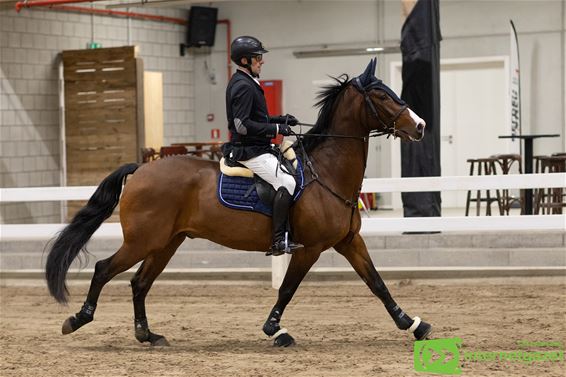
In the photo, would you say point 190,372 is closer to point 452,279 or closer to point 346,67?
point 452,279

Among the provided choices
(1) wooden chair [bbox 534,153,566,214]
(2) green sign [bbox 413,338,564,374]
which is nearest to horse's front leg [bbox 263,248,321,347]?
(2) green sign [bbox 413,338,564,374]

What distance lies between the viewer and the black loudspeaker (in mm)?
17438

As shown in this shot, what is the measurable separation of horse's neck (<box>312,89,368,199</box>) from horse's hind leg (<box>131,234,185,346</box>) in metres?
1.14

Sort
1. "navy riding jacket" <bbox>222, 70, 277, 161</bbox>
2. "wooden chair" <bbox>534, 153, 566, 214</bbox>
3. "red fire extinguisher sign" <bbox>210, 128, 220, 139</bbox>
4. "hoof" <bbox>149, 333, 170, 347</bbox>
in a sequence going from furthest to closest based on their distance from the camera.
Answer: "red fire extinguisher sign" <bbox>210, 128, 220, 139</bbox>, "wooden chair" <bbox>534, 153, 566, 214</bbox>, "hoof" <bbox>149, 333, 170, 347</bbox>, "navy riding jacket" <bbox>222, 70, 277, 161</bbox>

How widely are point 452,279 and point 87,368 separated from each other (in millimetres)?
4558

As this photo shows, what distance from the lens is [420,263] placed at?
9633mm

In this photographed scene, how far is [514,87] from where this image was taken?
47.3 ft

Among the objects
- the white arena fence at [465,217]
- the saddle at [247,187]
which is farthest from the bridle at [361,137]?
the white arena fence at [465,217]

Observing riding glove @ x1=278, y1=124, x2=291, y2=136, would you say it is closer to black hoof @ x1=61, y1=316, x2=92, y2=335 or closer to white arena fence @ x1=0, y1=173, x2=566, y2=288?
black hoof @ x1=61, y1=316, x2=92, y2=335

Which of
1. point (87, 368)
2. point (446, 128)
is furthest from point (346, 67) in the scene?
point (87, 368)

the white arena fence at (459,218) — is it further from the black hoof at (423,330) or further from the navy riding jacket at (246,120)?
the navy riding jacket at (246,120)

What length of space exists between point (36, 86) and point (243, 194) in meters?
9.48

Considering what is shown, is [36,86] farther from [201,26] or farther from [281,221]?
[281,221]

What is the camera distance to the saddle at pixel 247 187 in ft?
20.6
